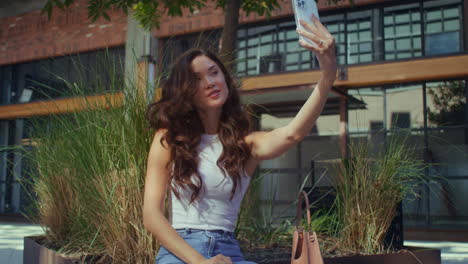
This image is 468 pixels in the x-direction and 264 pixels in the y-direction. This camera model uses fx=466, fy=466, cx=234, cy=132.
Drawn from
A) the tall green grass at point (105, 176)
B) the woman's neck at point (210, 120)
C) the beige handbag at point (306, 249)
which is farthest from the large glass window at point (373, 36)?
the beige handbag at point (306, 249)

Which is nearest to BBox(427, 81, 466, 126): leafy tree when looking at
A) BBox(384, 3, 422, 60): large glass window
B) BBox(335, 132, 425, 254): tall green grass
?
BBox(384, 3, 422, 60): large glass window

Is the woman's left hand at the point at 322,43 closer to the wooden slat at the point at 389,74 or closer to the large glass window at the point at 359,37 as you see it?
the wooden slat at the point at 389,74

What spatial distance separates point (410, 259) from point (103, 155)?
207 cm

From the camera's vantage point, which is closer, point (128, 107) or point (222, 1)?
point (128, 107)

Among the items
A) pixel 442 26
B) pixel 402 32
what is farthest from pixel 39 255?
pixel 442 26

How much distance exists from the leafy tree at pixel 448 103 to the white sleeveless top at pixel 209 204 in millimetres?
6418

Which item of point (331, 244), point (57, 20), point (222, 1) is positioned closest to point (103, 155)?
point (331, 244)

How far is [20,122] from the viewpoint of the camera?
1106 centimetres

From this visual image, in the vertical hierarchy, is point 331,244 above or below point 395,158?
below

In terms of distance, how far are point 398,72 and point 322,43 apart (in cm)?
622

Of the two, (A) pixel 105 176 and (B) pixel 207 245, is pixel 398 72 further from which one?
(B) pixel 207 245

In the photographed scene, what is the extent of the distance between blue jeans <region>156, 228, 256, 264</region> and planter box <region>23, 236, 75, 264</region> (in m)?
1.00

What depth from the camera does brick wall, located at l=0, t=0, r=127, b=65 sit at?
9477 millimetres

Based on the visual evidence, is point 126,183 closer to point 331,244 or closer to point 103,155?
point 103,155
